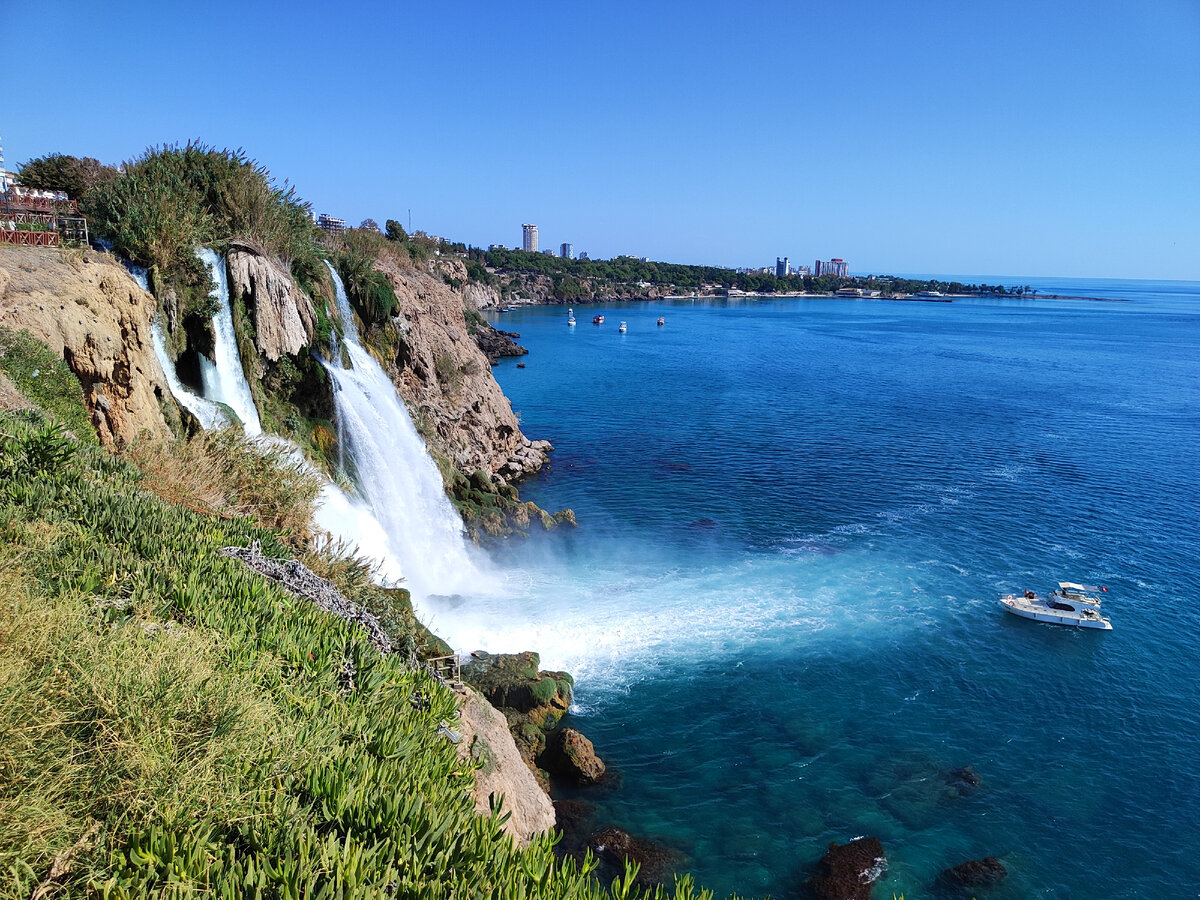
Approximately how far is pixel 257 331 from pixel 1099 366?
278 ft

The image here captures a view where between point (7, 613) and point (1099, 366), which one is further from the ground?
point (7, 613)

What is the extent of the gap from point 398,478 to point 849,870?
678 inches

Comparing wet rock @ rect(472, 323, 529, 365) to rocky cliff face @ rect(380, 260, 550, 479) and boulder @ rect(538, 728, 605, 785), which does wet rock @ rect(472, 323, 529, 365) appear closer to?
rocky cliff face @ rect(380, 260, 550, 479)

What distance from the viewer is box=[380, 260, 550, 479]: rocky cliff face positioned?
3250 centimetres

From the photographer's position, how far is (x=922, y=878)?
13.8 m

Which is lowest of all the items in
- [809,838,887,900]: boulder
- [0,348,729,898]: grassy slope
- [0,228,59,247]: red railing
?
[809,838,887,900]: boulder

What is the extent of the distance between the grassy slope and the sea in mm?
9660

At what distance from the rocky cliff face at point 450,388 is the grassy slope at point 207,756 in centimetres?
2395

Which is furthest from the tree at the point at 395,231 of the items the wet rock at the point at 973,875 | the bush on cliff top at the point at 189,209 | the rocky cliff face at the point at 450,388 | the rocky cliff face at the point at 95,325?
the wet rock at the point at 973,875

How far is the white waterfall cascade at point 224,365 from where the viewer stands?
18.9m

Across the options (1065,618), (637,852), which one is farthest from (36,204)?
(1065,618)

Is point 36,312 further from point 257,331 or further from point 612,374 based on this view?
point 612,374

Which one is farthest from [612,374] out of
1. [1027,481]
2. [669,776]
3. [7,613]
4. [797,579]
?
[7,613]

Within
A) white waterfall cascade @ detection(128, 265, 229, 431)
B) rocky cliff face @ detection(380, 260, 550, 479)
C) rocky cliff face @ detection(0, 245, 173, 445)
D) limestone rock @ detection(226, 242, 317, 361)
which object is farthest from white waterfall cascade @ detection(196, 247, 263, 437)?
rocky cliff face @ detection(380, 260, 550, 479)
